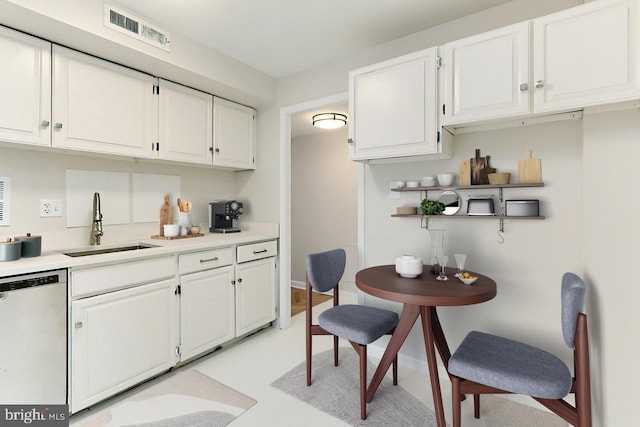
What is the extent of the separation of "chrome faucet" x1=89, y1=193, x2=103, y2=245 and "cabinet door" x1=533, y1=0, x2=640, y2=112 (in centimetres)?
292

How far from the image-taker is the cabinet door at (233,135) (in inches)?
113

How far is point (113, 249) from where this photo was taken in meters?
2.35

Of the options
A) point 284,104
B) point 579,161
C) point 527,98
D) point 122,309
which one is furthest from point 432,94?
point 122,309

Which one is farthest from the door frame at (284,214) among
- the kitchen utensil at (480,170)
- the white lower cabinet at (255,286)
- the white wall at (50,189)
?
the kitchen utensil at (480,170)

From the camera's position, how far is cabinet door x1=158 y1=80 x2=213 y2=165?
245 cm

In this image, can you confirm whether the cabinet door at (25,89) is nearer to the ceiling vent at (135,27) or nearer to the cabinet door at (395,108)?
the ceiling vent at (135,27)

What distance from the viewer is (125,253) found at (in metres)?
1.94

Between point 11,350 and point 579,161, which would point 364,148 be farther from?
point 11,350

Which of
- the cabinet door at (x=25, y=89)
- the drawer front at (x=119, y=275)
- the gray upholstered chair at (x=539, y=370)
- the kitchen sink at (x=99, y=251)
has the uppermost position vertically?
the cabinet door at (x=25, y=89)

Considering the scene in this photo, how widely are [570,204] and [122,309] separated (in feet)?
9.07

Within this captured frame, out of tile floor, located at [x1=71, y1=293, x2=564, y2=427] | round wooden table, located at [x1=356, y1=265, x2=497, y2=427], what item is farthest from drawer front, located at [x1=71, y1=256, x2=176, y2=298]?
round wooden table, located at [x1=356, y1=265, x2=497, y2=427]

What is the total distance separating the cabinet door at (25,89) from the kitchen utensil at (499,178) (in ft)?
9.01

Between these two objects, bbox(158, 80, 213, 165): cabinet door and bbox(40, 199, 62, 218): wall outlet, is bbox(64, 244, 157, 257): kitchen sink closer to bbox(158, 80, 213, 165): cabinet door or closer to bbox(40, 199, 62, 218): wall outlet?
bbox(40, 199, 62, 218): wall outlet

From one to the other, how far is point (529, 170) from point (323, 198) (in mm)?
2933
